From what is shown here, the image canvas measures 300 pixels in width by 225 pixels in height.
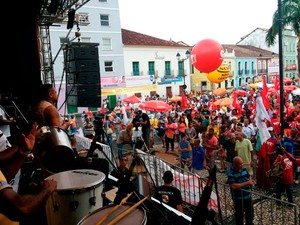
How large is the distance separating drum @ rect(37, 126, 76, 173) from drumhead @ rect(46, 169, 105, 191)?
14 centimetres

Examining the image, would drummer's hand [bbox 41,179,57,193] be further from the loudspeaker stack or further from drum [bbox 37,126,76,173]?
the loudspeaker stack

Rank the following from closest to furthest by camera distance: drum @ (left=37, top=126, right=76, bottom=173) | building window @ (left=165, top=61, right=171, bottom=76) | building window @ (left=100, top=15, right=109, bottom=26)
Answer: drum @ (left=37, top=126, right=76, bottom=173) < building window @ (left=100, top=15, right=109, bottom=26) < building window @ (left=165, top=61, right=171, bottom=76)

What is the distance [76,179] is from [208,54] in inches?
283

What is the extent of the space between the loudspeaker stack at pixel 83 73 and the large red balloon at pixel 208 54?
3.50m

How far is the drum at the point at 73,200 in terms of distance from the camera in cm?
280

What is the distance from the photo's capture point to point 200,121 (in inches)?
472

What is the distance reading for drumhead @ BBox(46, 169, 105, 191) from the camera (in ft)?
9.31

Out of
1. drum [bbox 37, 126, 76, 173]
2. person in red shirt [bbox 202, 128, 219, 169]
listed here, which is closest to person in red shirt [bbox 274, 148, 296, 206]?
person in red shirt [bbox 202, 128, 219, 169]

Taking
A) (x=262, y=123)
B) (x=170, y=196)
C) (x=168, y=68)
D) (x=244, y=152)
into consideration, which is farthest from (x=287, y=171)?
(x=168, y=68)

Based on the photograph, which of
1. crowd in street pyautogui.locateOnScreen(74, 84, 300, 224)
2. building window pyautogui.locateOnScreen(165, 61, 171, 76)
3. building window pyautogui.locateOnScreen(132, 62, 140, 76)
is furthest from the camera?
building window pyautogui.locateOnScreen(165, 61, 171, 76)

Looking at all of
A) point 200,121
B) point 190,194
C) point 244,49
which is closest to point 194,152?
point 190,194

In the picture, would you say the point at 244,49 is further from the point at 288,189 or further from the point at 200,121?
the point at 288,189

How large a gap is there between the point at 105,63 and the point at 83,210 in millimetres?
30177

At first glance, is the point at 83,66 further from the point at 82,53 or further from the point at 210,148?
the point at 210,148
